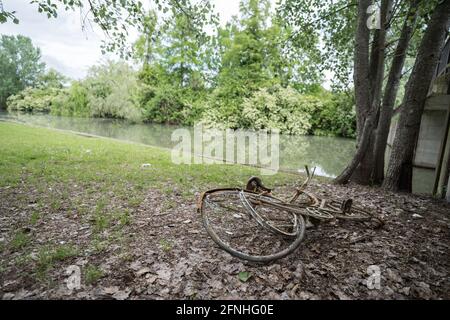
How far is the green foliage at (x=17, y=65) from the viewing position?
38.6 m

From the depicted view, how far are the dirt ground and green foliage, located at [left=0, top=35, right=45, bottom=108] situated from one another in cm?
4965

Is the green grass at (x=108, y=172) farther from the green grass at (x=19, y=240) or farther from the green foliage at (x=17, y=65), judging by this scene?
the green foliage at (x=17, y=65)

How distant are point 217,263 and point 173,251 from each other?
0.51 m

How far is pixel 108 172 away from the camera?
5652 millimetres

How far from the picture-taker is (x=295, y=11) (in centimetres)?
639

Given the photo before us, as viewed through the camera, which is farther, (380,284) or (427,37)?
(427,37)

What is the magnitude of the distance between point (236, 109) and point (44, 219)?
49.0 ft

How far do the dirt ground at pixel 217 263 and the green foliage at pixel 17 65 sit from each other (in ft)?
163

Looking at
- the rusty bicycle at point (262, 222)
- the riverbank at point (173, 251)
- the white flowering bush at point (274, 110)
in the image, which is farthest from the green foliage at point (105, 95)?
the rusty bicycle at point (262, 222)

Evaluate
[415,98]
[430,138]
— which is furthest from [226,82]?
[415,98]

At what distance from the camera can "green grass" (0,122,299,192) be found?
471cm

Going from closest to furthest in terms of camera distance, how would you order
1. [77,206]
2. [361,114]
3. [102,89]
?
[77,206] < [361,114] < [102,89]
